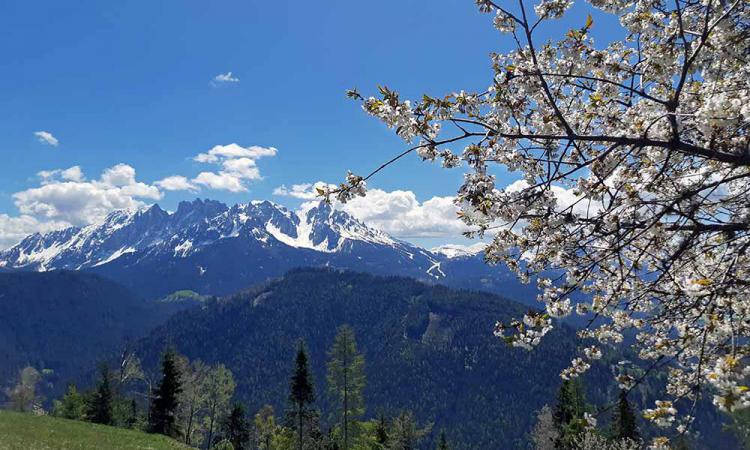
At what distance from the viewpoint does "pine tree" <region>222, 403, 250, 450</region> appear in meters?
59.2

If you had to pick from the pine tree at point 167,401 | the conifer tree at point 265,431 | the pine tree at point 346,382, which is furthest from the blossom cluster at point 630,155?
the conifer tree at point 265,431

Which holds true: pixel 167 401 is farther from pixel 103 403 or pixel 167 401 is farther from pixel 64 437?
pixel 64 437

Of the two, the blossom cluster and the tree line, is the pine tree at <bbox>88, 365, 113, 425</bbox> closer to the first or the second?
the tree line

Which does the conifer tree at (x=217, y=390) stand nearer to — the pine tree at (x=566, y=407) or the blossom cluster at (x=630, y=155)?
the pine tree at (x=566, y=407)

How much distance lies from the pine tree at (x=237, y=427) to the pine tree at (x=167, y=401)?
15231 millimetres

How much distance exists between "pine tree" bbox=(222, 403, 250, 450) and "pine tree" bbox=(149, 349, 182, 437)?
50.0 feet

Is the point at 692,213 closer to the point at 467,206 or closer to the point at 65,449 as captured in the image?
the point at 467,206

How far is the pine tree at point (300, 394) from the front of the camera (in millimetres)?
44156

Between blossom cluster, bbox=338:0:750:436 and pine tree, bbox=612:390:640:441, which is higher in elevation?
blossom cluster, bbox=338:0:750:436

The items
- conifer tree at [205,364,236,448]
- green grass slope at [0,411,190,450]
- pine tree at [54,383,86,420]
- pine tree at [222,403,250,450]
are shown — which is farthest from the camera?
pine tree at [222,403,250,450]

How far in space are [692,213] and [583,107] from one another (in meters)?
2.01

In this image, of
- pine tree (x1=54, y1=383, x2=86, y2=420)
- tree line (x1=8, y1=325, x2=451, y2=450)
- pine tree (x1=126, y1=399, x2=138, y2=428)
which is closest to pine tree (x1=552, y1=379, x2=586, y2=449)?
tree line (x1=8, y1=325, x2=451, y2=450)

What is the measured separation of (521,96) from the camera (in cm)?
541

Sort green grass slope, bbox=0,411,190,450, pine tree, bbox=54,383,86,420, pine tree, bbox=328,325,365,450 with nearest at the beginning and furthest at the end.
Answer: green grass slope, bbox=0,411,190,450 → pine tree, bbox=328,325,365,450 → pine tree, bbox=54,383,86,420
